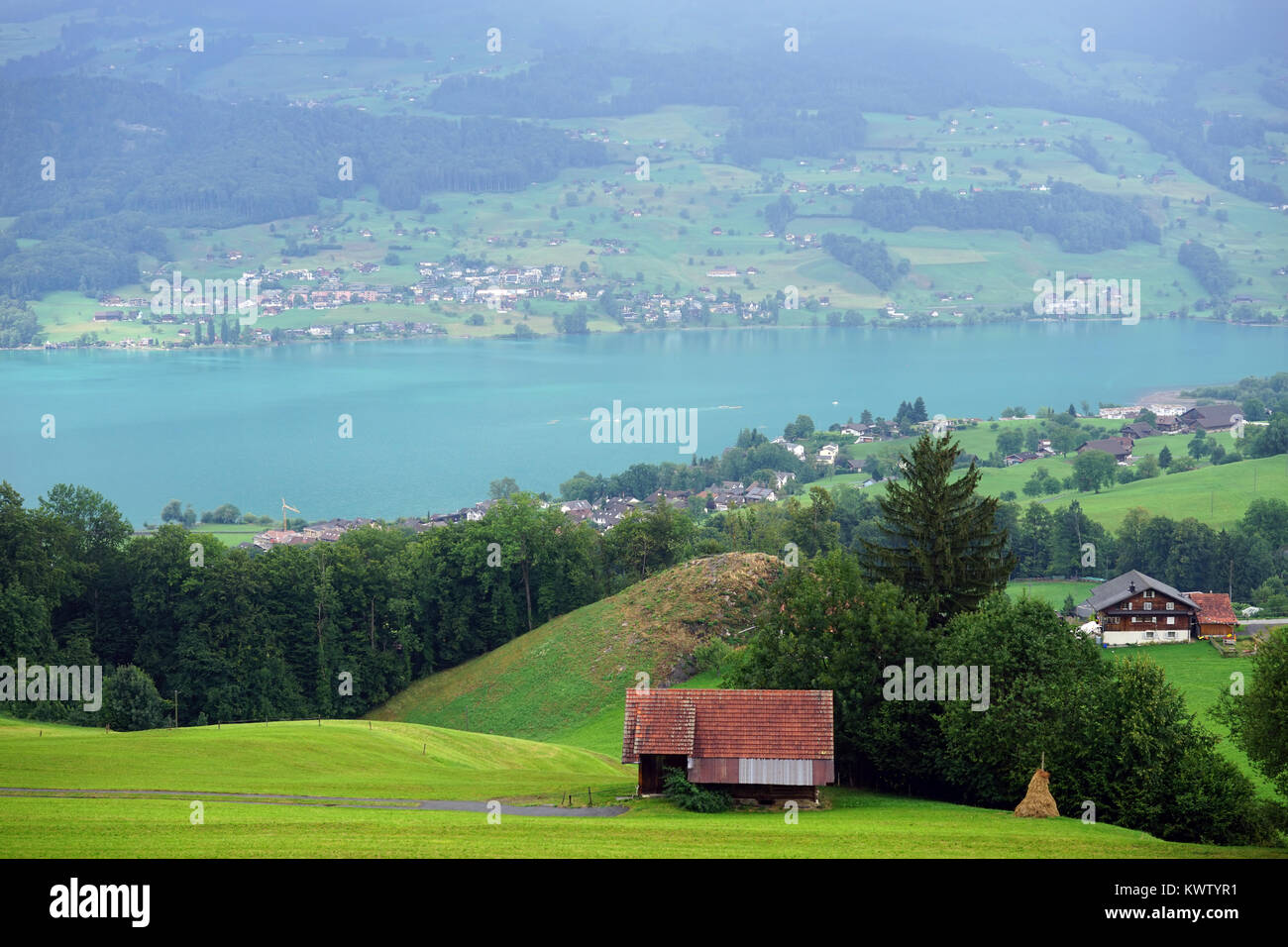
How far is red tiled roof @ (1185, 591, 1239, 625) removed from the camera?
5003cm

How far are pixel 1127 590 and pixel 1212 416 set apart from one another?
82.3 m

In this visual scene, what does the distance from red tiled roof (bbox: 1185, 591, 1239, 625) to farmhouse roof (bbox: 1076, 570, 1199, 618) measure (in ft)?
1.27

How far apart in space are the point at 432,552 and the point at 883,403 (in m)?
109

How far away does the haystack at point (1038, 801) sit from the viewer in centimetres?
2225

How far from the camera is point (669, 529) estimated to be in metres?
57.0

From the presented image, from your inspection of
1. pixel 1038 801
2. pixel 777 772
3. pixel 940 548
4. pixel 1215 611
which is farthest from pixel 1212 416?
pixel 777 772

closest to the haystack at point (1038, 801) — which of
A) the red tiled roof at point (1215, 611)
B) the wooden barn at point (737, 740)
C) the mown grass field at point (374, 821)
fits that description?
the mown grass field at point (374, 821)

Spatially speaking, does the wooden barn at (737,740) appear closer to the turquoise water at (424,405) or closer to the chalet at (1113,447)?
the turquoise water at (424,405)

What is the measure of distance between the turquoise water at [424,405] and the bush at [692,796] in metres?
83.6

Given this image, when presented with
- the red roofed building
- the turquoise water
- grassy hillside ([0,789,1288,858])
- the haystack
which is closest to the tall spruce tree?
the haystack

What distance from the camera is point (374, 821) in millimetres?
19500

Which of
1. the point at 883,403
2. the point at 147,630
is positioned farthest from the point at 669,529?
the point at 883,403

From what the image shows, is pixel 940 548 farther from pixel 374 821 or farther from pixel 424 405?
pixel 424 405

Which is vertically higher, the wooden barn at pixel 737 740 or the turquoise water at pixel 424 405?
the turquoise water at pixel 424 405
